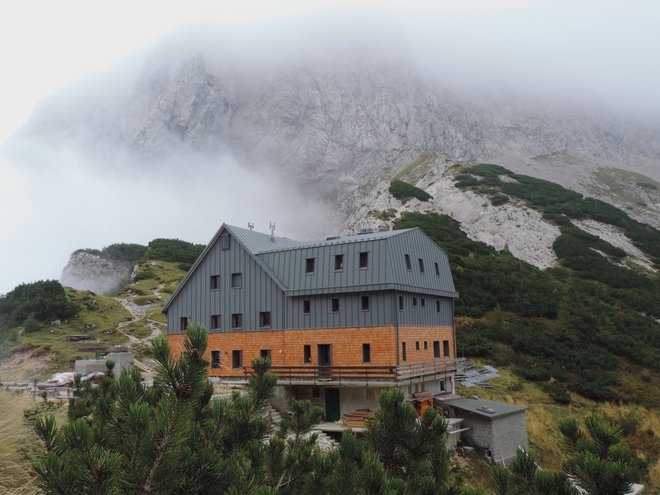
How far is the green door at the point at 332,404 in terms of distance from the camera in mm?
27781

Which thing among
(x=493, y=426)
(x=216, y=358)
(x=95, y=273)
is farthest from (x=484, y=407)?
(x=95, y=273)

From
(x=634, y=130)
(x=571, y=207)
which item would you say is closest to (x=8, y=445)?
(x=571, y=207)

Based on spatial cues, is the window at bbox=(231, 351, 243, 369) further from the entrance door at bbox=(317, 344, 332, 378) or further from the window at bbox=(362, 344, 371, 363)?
the window at bbox=(362, 344, 371, 363)

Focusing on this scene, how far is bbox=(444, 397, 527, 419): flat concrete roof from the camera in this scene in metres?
25.3

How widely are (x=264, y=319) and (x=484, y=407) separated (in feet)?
44.2

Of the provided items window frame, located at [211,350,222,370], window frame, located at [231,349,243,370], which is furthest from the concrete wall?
window frame, located at [211,350,222,370]

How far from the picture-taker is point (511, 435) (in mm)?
26297

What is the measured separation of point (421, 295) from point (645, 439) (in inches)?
597

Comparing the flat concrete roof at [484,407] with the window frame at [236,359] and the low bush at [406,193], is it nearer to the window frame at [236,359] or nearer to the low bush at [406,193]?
the window frame at [236,359]

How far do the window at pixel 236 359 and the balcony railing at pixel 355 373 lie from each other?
9.88ft

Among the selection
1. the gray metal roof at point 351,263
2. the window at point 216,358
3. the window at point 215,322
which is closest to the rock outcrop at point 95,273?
the window at point 215,322

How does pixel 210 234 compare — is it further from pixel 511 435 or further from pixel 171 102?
pixel 511 435

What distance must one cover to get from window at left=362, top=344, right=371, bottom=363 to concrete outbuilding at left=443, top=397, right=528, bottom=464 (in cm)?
495

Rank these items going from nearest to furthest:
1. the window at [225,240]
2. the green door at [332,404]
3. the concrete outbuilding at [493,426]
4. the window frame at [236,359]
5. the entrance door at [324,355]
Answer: the concrete outbuilding at [493,426], the green door at [332,404], the entrance door at [324,355], the window frame at [236,359], the window at [225,240]
